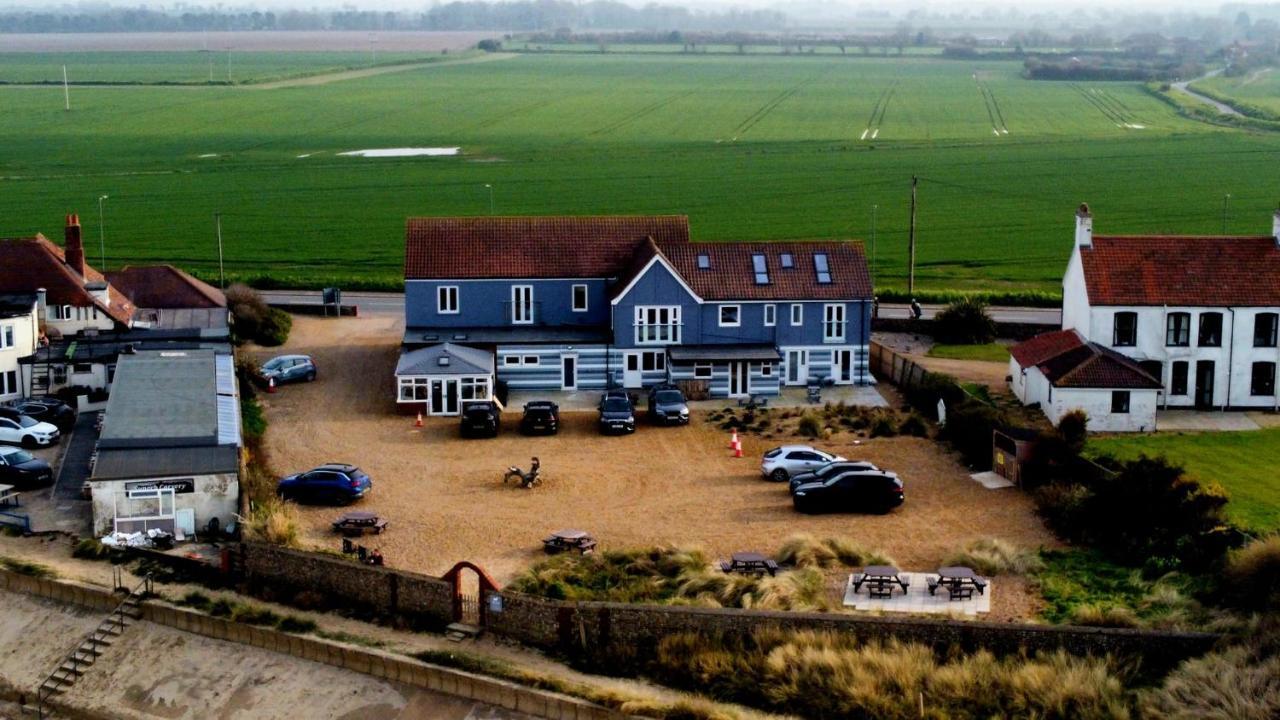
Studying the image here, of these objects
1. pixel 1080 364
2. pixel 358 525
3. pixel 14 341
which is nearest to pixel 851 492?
pixel 1080 364

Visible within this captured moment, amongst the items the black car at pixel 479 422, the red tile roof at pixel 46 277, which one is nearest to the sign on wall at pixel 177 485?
the black car at pixel 479 422

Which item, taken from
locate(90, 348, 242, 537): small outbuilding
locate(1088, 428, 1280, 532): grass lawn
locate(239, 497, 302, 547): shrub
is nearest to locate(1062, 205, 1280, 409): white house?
locate(1088, 428, 1280, 532): grass lawn

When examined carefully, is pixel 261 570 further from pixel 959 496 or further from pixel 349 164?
pixel 349 164

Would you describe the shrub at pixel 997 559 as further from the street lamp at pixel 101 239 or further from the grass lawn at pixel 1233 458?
the street lamp at pixel 101 239

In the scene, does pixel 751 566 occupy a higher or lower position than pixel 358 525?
lower

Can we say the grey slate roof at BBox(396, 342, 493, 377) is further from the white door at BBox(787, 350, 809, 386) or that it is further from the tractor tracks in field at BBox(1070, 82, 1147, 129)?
the tractor tracks in field at BBox(1070, 82, 1147, 129)

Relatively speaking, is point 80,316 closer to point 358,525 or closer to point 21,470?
point 21,470
